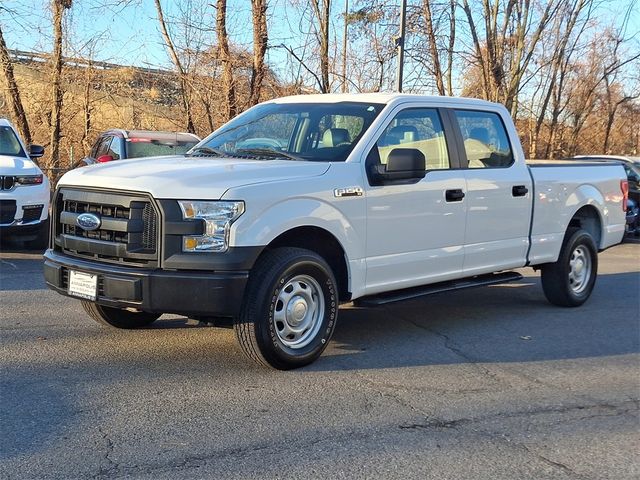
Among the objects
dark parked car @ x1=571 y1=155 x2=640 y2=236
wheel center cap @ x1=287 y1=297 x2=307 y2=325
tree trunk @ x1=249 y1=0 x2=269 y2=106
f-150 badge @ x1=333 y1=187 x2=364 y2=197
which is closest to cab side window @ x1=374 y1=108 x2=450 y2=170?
f-150 badge @ x1=333 y1=187 x2=364 y2=197

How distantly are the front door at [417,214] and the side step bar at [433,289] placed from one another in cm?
9

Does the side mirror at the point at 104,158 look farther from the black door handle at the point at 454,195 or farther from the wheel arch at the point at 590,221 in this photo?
the wheel arch at the point at 590,221

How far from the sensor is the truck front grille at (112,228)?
15.2 ft

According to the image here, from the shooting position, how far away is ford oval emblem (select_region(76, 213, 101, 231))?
15.8ft

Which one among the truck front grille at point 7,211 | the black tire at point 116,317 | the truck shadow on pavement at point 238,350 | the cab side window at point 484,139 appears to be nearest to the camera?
the truck shadow on pavement at point 238,350

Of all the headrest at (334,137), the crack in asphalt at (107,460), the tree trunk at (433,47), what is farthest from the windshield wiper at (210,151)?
the tree trunk at (433,47)

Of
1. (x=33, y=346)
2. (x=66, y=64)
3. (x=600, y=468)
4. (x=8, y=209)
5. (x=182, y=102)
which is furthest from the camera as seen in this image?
(x=182, y=102)

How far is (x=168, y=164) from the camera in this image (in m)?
5.15

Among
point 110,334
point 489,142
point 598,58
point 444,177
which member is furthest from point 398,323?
point 598,58

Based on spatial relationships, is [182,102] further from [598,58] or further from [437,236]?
[598,58]

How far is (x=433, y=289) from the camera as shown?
6125mm

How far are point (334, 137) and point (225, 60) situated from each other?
13496mm

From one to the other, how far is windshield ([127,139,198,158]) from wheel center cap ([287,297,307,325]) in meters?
6.85

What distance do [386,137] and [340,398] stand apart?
2.29m
